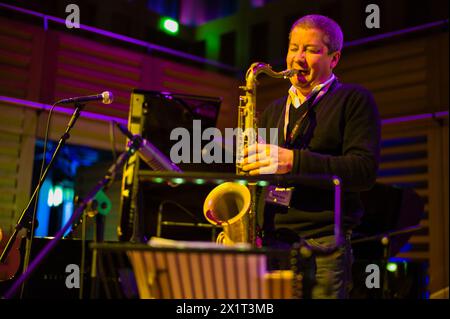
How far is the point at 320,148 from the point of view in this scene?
7.50ft

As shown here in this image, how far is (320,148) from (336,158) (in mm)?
224

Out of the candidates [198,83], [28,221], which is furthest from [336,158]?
[198,83]

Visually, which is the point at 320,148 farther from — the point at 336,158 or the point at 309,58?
the point at 309,58

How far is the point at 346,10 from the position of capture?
7.40 m

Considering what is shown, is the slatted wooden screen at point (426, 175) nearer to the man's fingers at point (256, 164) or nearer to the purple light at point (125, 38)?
the purple light at point (125, 38)

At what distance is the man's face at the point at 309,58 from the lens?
245 centimetres

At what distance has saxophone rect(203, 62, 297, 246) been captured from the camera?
2391 millimetres

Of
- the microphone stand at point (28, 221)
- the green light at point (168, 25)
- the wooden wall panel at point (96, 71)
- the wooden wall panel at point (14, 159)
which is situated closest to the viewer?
the microphone stand at point (28, 221)

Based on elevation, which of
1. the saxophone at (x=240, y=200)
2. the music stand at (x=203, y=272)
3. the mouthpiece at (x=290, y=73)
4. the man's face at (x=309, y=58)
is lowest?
the music stand at (x=203, y=272)

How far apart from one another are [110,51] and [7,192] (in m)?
2.17

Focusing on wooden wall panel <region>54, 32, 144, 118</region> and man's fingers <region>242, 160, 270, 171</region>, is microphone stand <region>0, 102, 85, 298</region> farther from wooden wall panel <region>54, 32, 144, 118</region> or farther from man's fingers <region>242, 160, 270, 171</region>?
wooden wall panel <region>54, 32, 144, 118</region>

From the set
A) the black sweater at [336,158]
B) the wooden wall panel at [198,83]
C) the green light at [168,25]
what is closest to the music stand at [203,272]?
the black sweater at [336,158]

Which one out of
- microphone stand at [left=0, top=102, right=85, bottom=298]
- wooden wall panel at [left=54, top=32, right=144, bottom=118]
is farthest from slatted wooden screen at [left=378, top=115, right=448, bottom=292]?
microphone stand at [left=0, top=102, right=85, bottom=298]

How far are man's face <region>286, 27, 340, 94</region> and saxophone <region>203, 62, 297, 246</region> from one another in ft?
0.16
